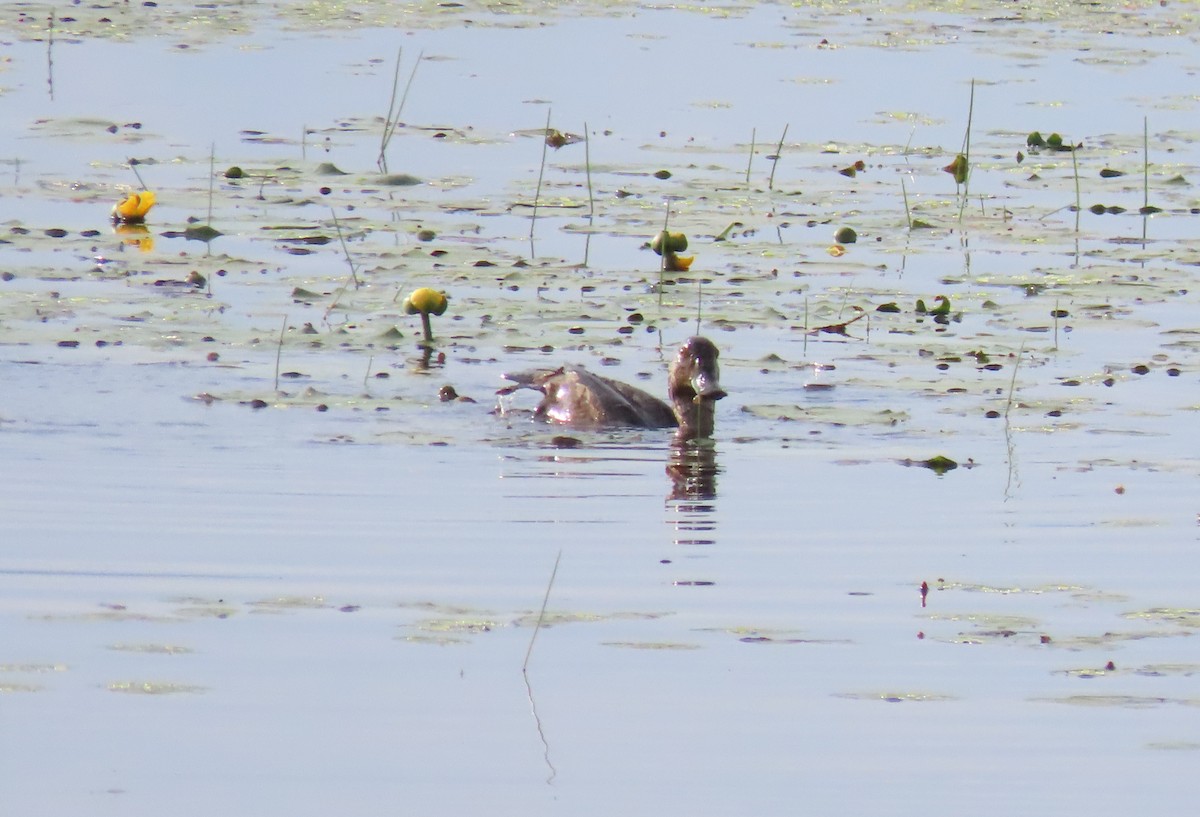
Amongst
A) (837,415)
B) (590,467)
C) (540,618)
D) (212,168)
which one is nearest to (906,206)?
(212,168)

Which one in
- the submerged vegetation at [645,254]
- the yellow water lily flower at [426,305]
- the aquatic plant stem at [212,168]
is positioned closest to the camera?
the yellow water lily flower at [426,305]

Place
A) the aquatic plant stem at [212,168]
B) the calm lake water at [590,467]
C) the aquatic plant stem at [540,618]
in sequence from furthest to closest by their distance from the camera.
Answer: the aquatic plant stem at [212,168]
the aquatic plant stem at [540,618]
the calm lake water at [590,467]

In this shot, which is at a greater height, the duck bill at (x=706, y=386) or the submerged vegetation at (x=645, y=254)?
the submerged vegetation at (x=645, y=254)

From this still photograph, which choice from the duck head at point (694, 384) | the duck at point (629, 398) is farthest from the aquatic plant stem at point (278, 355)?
the duck head at point (694, 384)

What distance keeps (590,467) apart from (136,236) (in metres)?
4.66

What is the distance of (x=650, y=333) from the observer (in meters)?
12.0

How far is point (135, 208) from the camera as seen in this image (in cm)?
1352

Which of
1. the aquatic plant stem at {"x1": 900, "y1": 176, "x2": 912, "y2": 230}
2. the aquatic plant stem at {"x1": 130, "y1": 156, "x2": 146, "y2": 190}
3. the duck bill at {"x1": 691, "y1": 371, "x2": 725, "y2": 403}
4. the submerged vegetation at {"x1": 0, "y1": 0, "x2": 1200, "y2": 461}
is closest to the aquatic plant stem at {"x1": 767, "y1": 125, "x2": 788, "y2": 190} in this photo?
the submerged vegetation at {"x1": 0, "y1": 0, "x2": 1200, "y2": 461}

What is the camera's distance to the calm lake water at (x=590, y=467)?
19.0 feet

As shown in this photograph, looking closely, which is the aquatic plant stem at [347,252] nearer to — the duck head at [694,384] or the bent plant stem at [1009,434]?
the duck head at [694,384]

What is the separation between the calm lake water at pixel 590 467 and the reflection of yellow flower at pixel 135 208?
161 mm

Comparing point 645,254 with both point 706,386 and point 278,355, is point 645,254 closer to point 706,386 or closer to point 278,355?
point 706,386

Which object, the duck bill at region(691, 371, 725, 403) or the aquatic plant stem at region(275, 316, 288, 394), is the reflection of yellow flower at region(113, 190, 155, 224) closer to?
the aquatic plant stem at region(275, 316, 288, 394)

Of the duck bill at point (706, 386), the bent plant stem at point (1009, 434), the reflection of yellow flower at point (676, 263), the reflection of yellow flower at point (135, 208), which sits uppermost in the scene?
the reflection of yellow flower at point (135, 208)
